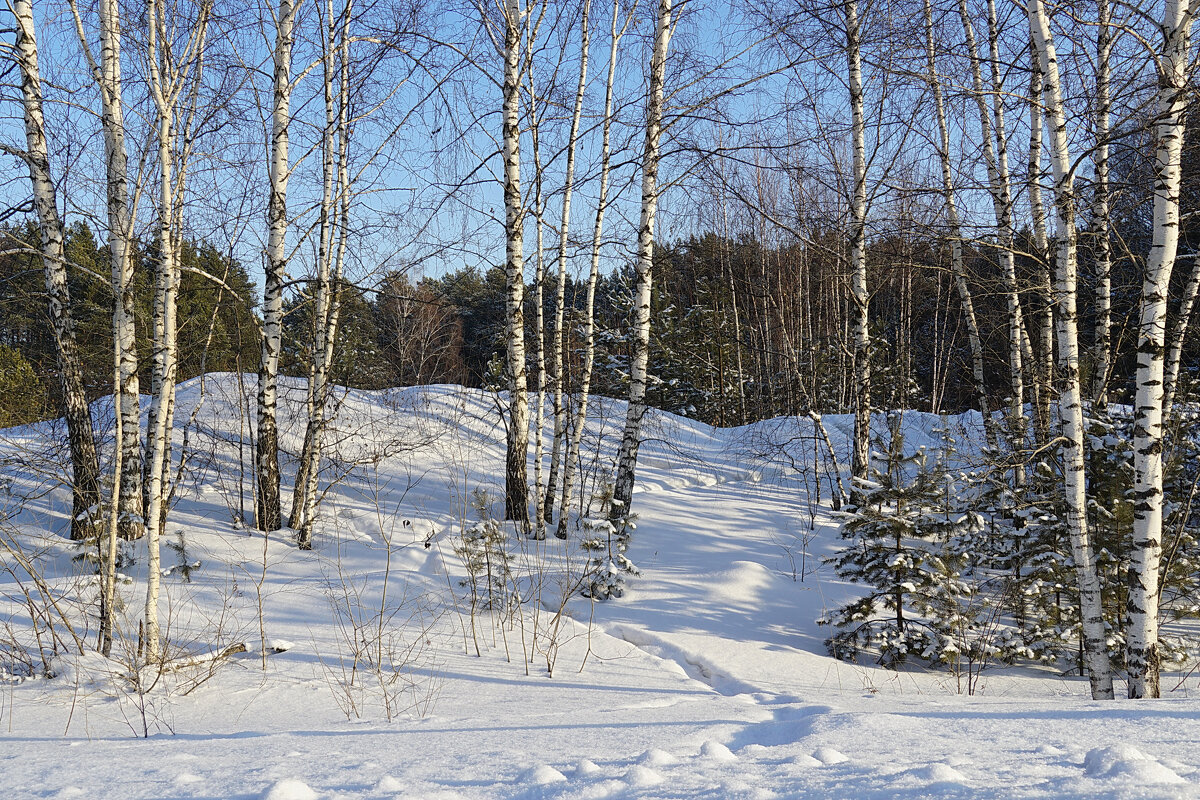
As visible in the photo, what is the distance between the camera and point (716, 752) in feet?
7.53

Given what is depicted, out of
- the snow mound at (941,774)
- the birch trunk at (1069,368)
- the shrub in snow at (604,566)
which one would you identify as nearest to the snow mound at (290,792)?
the snow mound at (941,774)

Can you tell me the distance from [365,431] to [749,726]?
918 cm

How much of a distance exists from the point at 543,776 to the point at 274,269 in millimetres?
6208

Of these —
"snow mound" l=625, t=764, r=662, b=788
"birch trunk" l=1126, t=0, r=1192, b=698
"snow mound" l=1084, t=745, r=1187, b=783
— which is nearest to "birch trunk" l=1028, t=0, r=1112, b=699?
"birch trunk" l=1126, t=0, r=1192, b=698

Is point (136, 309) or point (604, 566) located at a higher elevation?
point (136, 309)

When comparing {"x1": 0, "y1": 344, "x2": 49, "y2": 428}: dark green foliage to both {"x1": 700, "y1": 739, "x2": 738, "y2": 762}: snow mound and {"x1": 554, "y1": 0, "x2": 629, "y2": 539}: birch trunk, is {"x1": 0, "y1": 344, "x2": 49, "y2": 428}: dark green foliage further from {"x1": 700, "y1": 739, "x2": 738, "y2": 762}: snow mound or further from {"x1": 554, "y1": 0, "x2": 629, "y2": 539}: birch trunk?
{"x1": 700, "y1": 739, "x2": 738, "y2": 762}: snow mound

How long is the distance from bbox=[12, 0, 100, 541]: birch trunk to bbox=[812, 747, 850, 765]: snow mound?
18.9ft

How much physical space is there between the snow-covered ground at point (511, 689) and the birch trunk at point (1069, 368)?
39 cm

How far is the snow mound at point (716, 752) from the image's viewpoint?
223 cm

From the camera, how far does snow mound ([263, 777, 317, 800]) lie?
1.92 metres

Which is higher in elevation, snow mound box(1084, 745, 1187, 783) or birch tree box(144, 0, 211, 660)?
birch tree box(144, 0, 211, 660)

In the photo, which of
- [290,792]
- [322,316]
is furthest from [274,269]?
[290,792]

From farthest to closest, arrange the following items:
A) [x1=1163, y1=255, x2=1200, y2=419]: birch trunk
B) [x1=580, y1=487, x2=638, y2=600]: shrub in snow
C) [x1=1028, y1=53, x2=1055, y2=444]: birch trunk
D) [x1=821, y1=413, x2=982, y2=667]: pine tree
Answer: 1. [x1=580, y1=487, x2=638, y2=600]: shrub in snow
2. [x1=821, y1=413, x2=982, y2=667]: pine tree
3. [x1=1163, y1=255, x2=1200, y2=419]: birch trunk
4. [x1=1028, y1=53, x2=1055, y2=444]: birch trunk

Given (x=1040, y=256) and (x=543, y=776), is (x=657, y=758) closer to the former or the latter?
(x=543, y=776)
